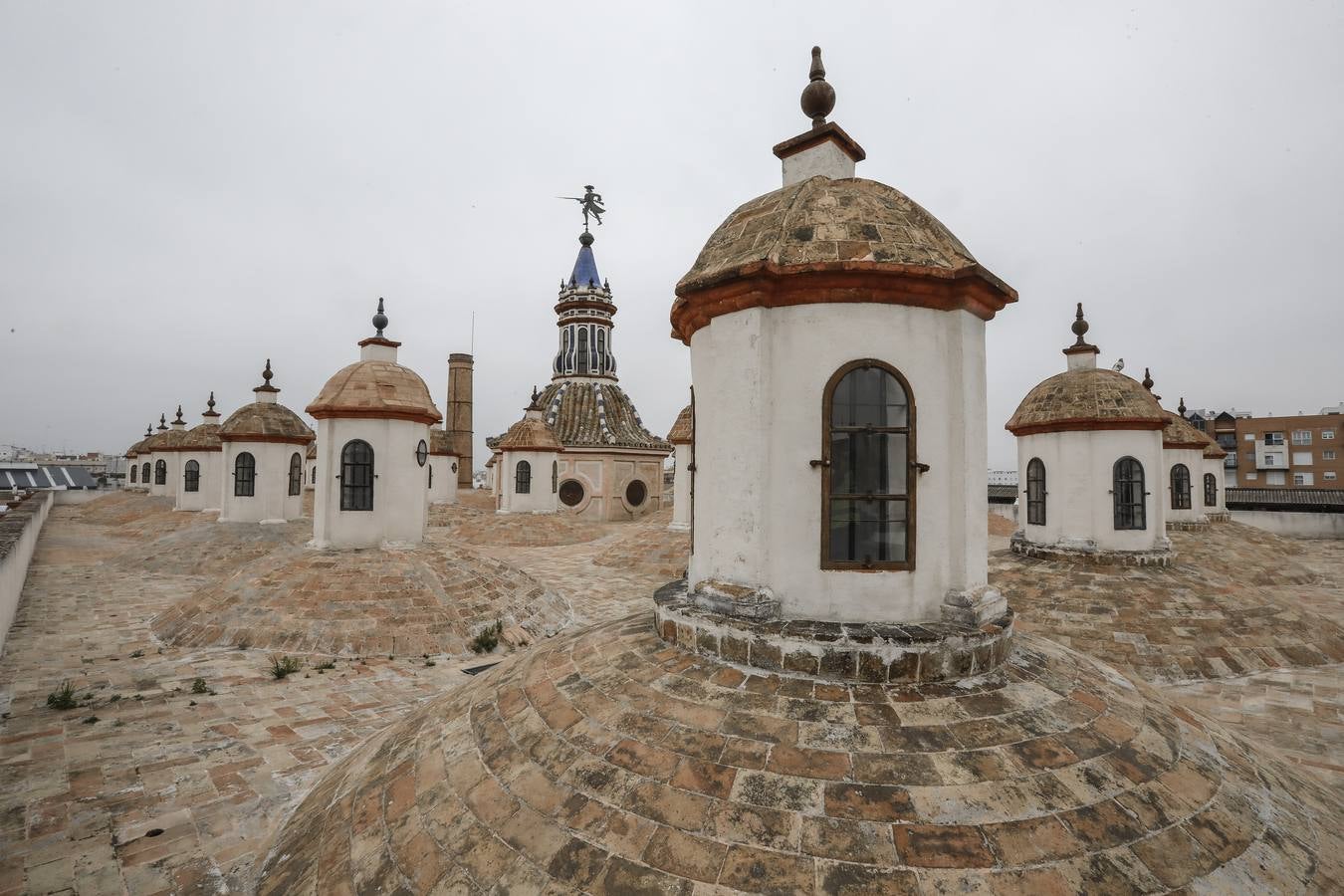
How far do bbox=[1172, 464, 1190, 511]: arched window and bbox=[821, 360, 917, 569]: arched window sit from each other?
54.1 ft

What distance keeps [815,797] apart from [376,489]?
10446mm

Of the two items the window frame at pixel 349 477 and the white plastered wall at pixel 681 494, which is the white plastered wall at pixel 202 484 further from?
the white plastered wall at pixel 681 494

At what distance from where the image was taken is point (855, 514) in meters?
4.17

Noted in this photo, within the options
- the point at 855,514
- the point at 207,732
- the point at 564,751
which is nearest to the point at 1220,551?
the point at 855,514

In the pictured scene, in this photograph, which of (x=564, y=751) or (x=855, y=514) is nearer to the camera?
(x=564, y=751)

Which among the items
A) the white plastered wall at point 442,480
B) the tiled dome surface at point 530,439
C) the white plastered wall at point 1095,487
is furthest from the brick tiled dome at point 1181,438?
the white plastered wall at point 442,480

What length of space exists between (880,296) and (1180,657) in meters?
8.02

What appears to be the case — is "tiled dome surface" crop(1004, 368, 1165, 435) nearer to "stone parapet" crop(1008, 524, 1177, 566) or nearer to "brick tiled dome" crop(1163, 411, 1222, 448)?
"stone parapet" crop(1008, 524, 1177, 566)

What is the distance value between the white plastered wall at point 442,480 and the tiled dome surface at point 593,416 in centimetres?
299

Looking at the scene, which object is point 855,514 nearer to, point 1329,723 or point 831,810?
point 831,810

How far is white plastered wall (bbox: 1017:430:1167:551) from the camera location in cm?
986

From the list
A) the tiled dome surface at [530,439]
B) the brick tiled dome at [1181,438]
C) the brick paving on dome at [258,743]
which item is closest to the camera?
the brick paving on dome at [258,743]

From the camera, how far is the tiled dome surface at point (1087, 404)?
32.0 feet

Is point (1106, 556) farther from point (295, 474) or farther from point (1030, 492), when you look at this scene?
point (295, 474)
